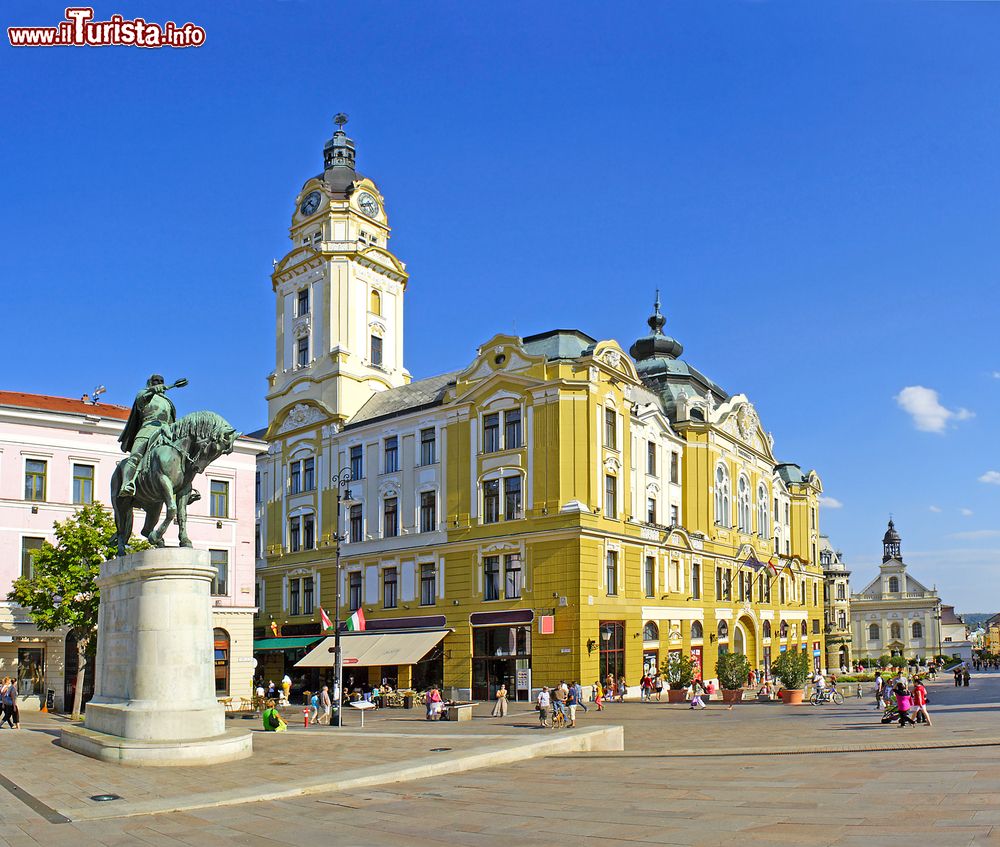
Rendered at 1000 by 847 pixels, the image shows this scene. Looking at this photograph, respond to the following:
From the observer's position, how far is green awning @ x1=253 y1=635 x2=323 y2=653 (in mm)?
61191

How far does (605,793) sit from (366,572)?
43.9 metres

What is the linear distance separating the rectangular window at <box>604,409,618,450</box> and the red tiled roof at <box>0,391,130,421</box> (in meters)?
24.2

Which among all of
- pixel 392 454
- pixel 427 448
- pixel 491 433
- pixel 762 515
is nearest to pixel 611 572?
pixel 491 433

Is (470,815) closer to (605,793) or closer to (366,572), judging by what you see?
(605,793)

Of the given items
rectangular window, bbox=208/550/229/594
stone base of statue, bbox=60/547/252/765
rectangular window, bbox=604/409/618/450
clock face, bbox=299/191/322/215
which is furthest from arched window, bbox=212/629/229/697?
clock face, bbox=299/191/322/215

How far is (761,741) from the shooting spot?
28.5 metres

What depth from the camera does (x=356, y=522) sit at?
6209 cm

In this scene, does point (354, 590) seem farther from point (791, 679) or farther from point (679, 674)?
point (791, 679)

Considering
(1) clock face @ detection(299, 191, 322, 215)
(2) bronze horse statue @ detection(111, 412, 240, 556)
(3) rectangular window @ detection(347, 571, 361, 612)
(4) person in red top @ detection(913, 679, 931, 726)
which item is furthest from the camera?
(1) clock face @ detection(299, 191, 322, 215)

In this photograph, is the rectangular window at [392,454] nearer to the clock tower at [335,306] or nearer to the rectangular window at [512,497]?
the clock tower at [335,306]

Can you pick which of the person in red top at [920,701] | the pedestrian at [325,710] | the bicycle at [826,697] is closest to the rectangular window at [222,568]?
the pedestrian at [325,710]

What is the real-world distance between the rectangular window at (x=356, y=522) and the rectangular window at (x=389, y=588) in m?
3.33

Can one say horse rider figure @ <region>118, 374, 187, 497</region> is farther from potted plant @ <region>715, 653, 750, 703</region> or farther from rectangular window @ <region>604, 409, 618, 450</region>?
potted plant @ <region>715, 653, 750, 703</region>

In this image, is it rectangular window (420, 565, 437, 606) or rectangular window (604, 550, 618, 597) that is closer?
rectangular window (604, 550, 618, 597)
